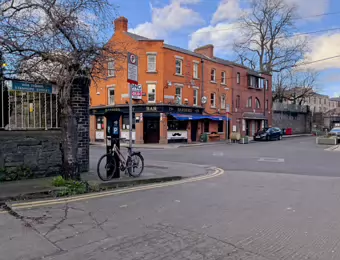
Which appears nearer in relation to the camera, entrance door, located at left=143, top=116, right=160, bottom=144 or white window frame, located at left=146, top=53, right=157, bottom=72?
white window frame, located at left=146, top=53, right=157, bottom=72

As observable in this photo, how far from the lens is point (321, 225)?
16.9ft

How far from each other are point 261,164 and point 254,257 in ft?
35.1

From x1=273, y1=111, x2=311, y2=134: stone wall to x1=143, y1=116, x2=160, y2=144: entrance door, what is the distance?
25.5m

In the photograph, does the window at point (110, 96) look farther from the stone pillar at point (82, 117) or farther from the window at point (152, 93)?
the stone pillar at point (82, 117)

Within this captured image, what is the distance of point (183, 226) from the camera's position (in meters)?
5.02

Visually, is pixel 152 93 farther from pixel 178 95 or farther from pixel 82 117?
pixel 82 117

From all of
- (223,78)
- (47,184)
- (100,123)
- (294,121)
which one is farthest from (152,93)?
(294,121)

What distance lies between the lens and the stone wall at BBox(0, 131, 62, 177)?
8.10 metres

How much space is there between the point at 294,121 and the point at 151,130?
33.8 meters

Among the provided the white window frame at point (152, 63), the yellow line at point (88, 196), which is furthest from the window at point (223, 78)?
the yellow line at point (88, 196)

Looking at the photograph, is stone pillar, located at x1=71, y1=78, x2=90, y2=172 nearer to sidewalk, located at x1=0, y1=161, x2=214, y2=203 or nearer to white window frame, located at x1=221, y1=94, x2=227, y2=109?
sidewalk, located at x1=0, y1=161, x2=214, y2=203

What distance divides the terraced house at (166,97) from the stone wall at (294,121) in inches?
654

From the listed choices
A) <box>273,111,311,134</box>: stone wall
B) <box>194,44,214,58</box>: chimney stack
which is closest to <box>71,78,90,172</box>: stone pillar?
<box>194,44,214,58</box>: chimney stack

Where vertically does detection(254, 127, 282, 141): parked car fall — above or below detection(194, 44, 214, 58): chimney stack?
below
